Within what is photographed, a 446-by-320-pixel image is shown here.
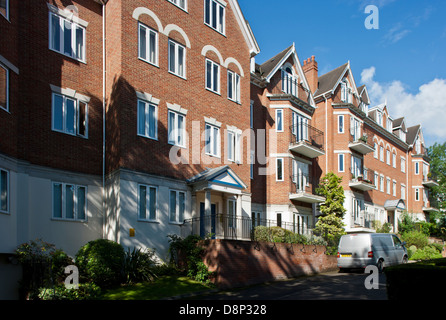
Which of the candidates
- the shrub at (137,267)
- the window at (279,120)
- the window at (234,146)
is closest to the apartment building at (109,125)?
the shrub at (137,267)

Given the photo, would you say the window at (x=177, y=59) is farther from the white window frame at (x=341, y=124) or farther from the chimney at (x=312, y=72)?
the white window frame at (x=341, y=124)

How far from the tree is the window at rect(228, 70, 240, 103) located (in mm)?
8950

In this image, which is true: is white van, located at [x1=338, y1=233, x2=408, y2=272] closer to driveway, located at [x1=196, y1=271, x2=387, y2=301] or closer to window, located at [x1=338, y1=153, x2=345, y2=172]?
driveway, located at [x1=196, y1=271, x2=387, y2=301]

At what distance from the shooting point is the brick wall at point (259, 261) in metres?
16.7

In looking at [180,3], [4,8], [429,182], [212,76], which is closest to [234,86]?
[212,76]

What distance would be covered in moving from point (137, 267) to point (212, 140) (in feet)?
26.2

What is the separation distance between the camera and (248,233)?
20.2 metres

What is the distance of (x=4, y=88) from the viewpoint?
14.2m

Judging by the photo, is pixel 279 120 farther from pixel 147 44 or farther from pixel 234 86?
pixel 147 44

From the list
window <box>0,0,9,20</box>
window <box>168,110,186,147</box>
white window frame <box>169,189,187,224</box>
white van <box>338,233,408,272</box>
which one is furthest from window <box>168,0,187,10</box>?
white van <box>338,233,408,272</box>

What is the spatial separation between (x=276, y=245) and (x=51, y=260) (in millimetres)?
9856
